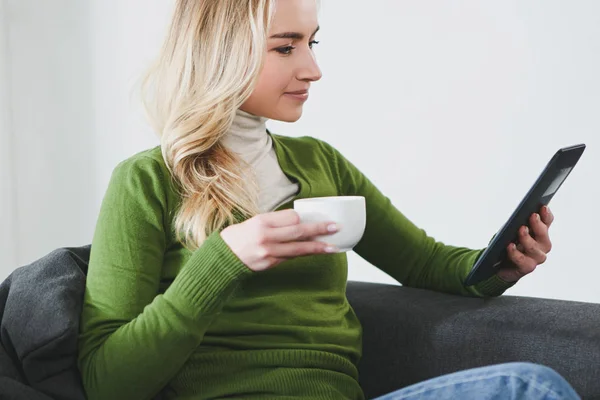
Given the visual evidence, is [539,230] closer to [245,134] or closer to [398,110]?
[245,134]

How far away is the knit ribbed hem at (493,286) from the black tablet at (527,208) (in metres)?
0.01

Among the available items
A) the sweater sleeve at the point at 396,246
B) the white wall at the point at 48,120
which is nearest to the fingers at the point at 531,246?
the sweater sleeve at the point at 396,246

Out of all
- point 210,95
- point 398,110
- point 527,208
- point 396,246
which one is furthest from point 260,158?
point 398,110

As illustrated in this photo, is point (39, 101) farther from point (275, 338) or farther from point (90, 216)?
point (275, 338)

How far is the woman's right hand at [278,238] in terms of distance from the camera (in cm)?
101

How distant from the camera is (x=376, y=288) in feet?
5.14

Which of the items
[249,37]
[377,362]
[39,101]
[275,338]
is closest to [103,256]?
[275,338]

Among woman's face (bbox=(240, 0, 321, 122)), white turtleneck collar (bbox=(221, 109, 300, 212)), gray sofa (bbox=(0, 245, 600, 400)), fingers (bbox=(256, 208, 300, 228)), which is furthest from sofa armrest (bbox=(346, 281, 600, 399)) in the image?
fingers (bbox=(256, 208, 300, 228))

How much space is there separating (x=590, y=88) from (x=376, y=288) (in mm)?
1021

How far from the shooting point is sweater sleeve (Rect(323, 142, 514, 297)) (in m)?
1.54

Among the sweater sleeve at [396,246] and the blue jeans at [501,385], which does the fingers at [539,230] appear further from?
the blue jeans at [501,385]

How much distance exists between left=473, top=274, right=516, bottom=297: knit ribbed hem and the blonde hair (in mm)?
418

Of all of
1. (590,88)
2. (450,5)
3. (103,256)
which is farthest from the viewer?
(450,5)

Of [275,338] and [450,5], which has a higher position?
[450,5]
